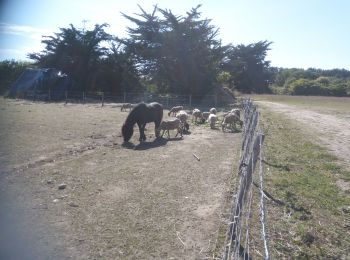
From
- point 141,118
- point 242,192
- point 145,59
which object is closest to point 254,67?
point 145,59

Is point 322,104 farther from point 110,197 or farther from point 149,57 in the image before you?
point 110,197

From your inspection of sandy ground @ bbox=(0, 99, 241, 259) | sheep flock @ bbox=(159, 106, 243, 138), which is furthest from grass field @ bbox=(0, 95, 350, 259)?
sheep flock @ bbox=(159, 106, 243, 138)

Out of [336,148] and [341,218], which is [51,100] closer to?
[336,148]

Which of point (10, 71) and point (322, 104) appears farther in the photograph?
point (10, 71)

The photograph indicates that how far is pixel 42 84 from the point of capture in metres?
36.4

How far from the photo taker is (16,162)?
972 cm

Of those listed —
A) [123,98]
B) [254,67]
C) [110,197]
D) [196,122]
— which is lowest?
[110,197]

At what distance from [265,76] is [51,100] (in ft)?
121

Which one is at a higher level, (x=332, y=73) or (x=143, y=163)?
(x=332, y=73)

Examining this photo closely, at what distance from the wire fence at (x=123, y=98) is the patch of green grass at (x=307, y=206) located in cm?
2112

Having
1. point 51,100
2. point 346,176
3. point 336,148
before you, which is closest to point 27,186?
point 346,176

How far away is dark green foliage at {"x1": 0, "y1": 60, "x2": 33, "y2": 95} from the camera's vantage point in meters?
42.2

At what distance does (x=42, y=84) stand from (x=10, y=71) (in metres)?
9.34

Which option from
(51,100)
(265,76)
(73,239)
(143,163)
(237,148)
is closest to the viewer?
(73,239)
